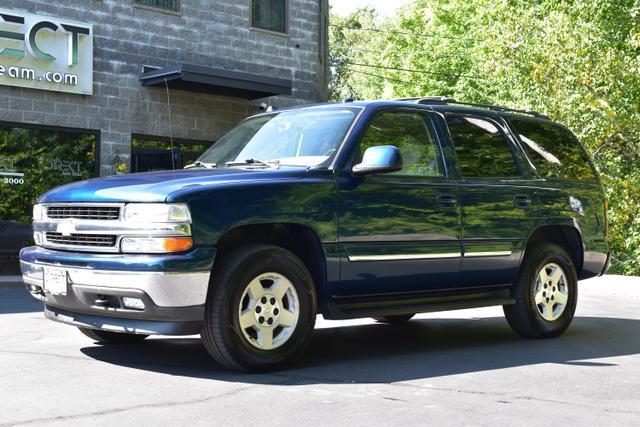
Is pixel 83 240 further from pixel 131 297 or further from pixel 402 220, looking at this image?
pixel 402 220

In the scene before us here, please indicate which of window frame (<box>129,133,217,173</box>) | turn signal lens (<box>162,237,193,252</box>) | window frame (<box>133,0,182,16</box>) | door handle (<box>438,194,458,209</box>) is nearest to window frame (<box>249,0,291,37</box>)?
window frame (<box>133,0,182,16</box>)

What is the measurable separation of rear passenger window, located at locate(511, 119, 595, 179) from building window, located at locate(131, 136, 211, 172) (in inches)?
413

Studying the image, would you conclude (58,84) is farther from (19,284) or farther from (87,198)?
(87,198)

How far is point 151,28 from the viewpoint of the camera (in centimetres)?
1888

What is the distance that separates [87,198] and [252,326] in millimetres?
1408

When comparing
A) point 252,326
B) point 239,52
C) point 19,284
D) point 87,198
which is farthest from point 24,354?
point 239,52

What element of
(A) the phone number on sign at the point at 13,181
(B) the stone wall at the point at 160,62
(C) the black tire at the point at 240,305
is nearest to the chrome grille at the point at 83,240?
(C) the black tire at the point at 240,305

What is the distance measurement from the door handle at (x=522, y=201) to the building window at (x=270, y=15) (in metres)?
13.3

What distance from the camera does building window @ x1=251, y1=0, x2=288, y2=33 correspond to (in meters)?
20.9

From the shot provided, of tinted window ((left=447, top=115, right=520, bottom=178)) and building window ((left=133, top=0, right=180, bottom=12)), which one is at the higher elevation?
building window ((left=133, top=0, right=180, bottom=12))

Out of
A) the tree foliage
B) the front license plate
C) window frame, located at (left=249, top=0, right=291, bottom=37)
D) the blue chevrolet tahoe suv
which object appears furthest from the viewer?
window frame, located at (left=249, top=0, right=291, bottom=37)

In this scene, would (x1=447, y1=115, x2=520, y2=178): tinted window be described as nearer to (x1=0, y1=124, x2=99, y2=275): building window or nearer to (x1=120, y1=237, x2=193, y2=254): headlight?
(x1=120, y1=237, x2=193, y2=254): headlight

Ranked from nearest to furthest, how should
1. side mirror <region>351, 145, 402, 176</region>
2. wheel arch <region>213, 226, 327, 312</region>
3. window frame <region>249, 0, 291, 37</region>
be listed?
wheel arch <region>213, 226, 327, 312</region>, side mirror <region>351, 145, 402, 176</region>, window frame <region>249, 0, 291, 37</region>

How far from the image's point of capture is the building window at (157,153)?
1866cm
